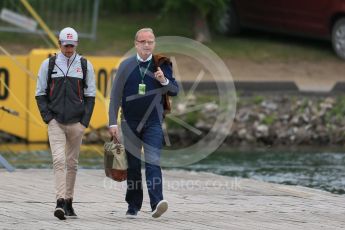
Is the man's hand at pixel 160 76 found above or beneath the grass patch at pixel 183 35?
beneath

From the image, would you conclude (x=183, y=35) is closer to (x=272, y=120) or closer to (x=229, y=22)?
(x=229, y=22)

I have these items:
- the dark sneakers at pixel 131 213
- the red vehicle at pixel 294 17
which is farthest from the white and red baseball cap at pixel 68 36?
the red vehicle at pixel 294 17

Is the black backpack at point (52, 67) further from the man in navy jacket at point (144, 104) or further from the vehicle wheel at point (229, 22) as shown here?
the vehicle wheel at point (229, 22)

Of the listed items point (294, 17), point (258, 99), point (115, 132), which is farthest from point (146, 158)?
point (294, 17)

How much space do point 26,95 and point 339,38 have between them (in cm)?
641

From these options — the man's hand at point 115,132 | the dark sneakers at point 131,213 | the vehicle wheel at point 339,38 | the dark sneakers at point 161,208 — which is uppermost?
the vehicle wheel at point 339,38

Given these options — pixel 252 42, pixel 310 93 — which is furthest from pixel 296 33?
pixel 310 93

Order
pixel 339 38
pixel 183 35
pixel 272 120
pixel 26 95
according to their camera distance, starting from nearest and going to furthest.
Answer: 1. pixel 26 95
2. pixel 272 120
3. pixel 339 38
4. pixel 183 35

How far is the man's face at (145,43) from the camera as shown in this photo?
10688 mm

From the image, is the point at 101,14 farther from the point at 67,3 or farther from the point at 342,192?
the point at 342,192

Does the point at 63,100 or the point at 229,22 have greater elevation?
the point at 229,22

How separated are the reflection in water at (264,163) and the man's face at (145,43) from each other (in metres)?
4.43

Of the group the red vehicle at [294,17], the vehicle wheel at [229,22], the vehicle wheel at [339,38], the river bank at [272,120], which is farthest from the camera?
the vehicle wheel at [229,22]

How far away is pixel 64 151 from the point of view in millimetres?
10844
